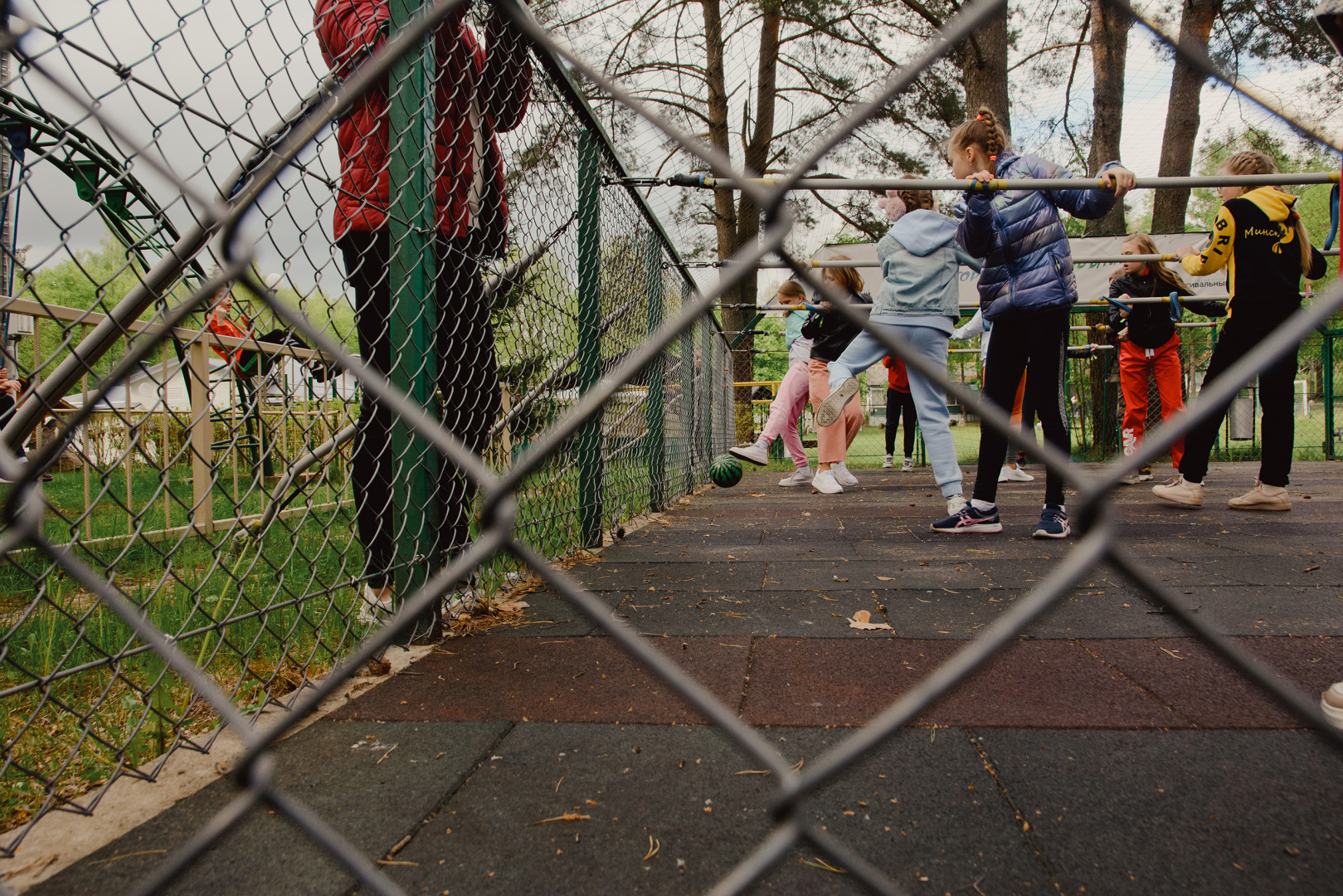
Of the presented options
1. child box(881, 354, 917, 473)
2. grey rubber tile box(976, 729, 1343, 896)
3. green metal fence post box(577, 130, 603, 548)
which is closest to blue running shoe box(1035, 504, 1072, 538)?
green metal fence post box(577, 130, 603, 548)

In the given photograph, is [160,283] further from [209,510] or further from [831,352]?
[831,352]

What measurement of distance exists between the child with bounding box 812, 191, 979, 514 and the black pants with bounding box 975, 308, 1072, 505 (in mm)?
265

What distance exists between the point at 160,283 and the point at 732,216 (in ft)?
39.4

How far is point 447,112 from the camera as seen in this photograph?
2.08m

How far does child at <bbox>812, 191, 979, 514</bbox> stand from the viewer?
3.88 meters

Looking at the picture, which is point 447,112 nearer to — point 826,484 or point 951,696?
point 951,696

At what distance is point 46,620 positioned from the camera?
2053 mm

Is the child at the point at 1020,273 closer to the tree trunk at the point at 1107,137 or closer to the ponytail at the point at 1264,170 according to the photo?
the ponytail at the point at 1264,170

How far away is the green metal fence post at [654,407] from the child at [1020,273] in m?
2.00

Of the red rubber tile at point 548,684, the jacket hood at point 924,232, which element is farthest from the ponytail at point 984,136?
the red rubber tile at point 548,684

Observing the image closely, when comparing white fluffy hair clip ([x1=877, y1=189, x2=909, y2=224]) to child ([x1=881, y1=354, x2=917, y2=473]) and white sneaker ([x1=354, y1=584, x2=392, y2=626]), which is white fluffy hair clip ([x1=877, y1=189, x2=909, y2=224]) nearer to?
white sneaker ([x1=354, y1=584, x2=392, y2=626])

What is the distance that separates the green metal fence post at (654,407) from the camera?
486 centimetres

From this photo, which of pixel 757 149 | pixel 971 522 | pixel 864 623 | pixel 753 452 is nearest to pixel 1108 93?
pixel 757 149

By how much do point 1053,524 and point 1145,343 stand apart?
9.37 ft
